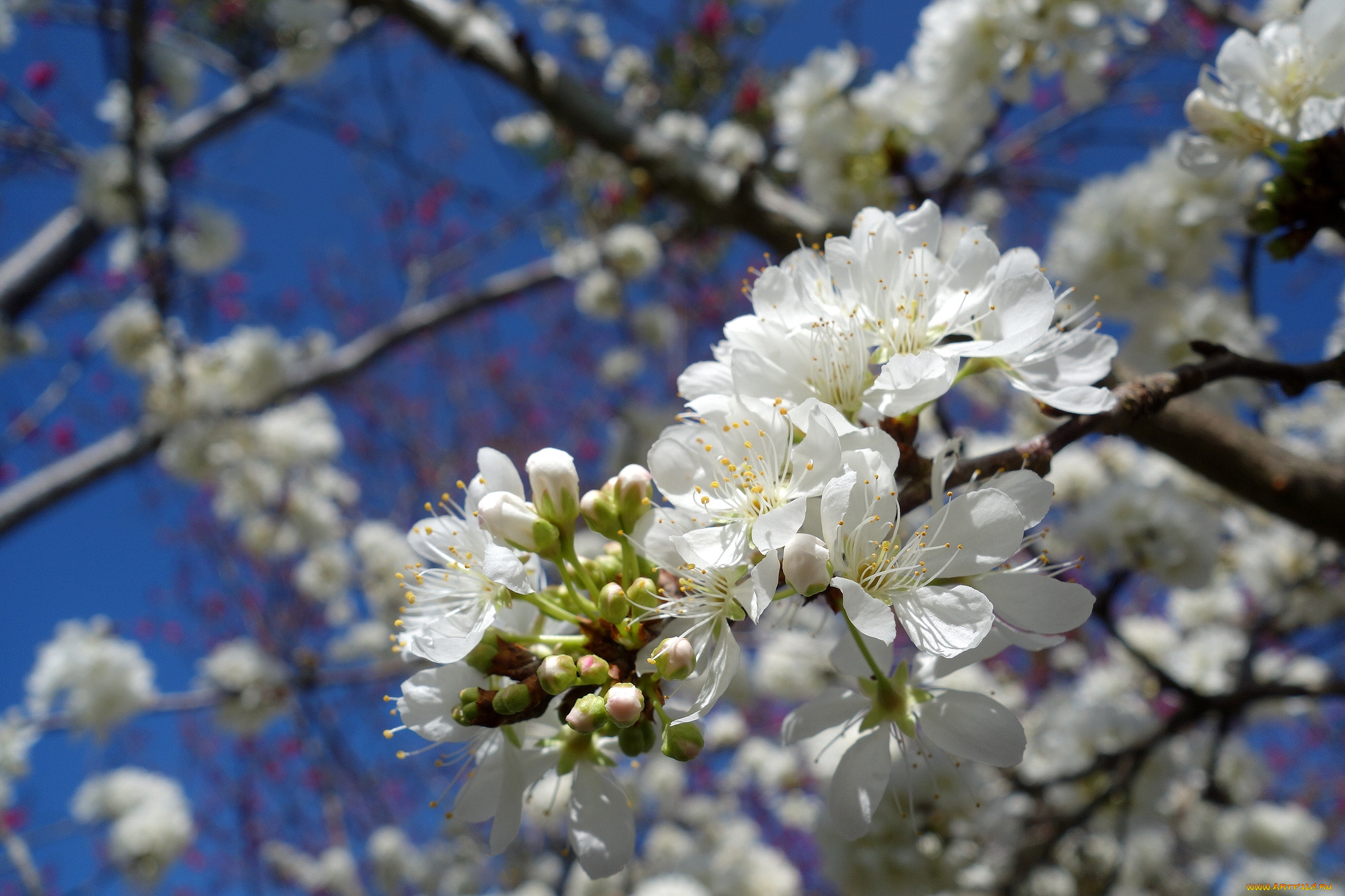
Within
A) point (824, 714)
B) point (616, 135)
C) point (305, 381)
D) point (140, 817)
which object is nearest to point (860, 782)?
point (824, 714)

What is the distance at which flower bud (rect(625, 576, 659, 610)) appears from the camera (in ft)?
2.50

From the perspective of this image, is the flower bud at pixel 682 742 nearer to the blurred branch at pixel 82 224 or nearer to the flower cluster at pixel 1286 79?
the flower cluster at pixel 1286 79

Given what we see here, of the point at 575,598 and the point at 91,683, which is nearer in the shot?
the point at 575,598

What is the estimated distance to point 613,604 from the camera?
760 mm

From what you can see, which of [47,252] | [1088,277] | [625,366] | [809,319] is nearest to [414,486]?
[625,366]

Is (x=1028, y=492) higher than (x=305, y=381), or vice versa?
(x=305, y=381)

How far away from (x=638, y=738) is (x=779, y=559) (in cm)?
25

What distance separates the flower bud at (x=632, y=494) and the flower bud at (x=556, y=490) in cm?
5

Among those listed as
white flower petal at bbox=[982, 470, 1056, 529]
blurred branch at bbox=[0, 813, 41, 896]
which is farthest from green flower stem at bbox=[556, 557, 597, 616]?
blurred branch at bbox=[0, 813, 41, 896]

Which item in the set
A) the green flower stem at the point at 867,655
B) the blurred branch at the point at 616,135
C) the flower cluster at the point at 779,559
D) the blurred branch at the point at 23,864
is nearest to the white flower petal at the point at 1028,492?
the flower cluster at the point at 779,559

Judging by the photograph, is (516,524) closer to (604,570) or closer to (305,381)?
(604,570)

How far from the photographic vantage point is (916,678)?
2.97ft

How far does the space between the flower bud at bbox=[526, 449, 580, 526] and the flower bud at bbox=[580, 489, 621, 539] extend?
0.02 meters

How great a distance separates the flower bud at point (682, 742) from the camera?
727 mm
